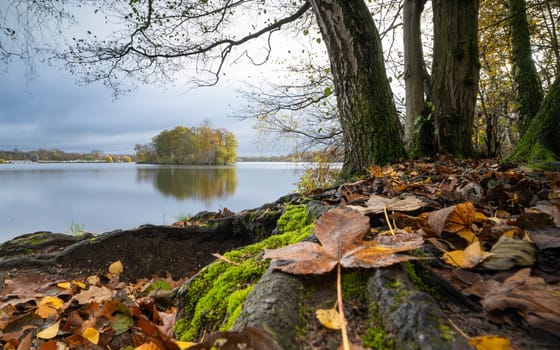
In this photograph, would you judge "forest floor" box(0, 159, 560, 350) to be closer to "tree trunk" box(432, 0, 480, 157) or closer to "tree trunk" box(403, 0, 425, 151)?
"tree trunk" box(432, 0, 480, 157)

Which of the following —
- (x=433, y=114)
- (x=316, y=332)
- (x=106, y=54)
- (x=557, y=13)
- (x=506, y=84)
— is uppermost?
(x=557, y=13)

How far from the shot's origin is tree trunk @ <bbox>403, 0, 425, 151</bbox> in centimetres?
507

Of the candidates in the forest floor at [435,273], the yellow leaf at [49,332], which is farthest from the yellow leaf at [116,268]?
the yellow leaf at [49,332]

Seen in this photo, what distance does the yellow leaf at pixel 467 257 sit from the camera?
709 millimetres

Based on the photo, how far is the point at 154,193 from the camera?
2669 centimetres

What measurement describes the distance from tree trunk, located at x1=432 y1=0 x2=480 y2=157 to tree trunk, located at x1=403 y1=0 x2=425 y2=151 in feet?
1.58

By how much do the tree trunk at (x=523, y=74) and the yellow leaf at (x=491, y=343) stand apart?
23.6 feet

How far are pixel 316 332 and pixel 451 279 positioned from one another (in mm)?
386

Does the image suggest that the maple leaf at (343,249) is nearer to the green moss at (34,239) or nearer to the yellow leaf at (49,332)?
the yellow leaf at (49,332)

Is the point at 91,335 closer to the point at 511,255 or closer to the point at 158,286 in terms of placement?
the point at 158,286

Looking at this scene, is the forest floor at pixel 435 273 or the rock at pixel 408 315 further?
the forest floor at pixel 435 273

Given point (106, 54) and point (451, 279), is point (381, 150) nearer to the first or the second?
point (451, 279)

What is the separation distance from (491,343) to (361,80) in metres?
3.32

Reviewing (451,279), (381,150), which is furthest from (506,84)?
(451,279)
